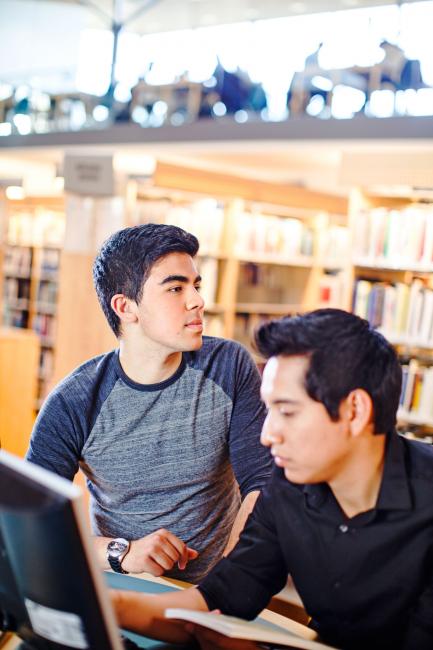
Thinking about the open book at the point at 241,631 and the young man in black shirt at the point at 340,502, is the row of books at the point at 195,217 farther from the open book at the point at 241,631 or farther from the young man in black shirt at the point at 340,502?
the open book at the point at 241,631

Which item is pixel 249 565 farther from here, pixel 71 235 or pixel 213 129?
pixel 71 235

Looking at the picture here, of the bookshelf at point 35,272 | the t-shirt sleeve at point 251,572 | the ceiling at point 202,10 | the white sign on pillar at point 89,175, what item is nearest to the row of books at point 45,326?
the bookshelf at point 35,272

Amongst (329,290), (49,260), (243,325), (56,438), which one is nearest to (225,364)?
(56,438)

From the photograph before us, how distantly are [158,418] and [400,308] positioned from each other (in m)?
3.22

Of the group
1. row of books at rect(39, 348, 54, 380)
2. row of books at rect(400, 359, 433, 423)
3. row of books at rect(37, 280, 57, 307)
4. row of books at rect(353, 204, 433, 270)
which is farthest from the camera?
row of books at rect(37, 280, 57, 307)

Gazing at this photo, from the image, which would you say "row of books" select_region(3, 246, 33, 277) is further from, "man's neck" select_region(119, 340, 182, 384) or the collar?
the collar

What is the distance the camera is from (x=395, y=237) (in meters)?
5.11

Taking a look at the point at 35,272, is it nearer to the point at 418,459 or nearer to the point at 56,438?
the point at 56,438

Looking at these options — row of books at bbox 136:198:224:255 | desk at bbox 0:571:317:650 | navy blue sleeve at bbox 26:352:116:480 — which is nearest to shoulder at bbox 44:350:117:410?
navy blue sleeve at bbox 26:352:116:480

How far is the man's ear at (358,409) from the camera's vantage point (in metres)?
1.48

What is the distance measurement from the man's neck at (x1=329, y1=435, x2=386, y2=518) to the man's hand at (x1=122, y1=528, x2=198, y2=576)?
56cm

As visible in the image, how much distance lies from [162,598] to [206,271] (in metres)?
5.40

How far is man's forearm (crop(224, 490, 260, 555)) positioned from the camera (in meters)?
2.17

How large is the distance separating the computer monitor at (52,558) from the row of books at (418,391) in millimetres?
3923
